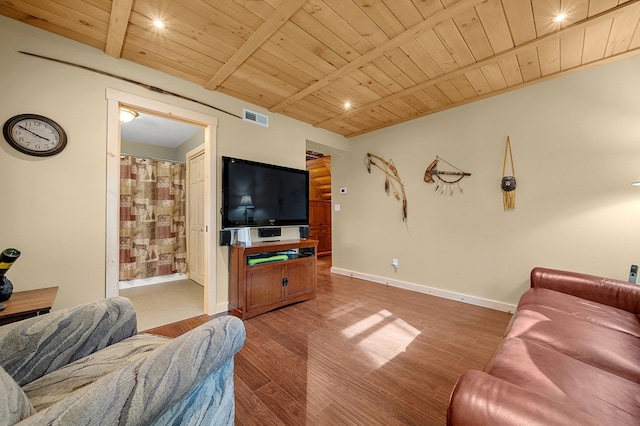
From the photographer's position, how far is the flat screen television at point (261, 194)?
9.08ft

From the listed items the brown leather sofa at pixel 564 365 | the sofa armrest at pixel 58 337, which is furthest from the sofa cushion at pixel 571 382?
the sofa armrest at pixel 58 337

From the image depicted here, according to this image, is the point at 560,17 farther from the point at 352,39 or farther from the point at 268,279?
the point at 268,279

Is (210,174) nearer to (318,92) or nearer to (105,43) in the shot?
(105,43)

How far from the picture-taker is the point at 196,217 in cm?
411

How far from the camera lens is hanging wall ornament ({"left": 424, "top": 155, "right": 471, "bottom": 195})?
3168 millimetres

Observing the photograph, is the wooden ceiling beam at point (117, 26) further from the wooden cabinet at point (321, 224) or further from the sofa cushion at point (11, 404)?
the wooden cabinet at point (321, 224)

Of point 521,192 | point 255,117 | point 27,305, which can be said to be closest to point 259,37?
point 255,117

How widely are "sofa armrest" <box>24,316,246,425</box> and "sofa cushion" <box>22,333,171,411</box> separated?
332 millimetres

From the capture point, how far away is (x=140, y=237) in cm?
401

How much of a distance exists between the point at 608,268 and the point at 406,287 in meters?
2.04

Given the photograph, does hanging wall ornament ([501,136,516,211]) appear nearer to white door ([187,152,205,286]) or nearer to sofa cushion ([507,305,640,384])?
sofa cushion ([507,305,640,384])

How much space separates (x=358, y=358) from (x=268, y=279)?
1.31 meters

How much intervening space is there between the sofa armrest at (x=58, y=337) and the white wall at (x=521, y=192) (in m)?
3.37

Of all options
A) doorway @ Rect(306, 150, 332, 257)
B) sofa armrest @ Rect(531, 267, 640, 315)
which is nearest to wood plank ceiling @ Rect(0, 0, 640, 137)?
sofa armrest @ Rect(531, 267, 640, 315)
